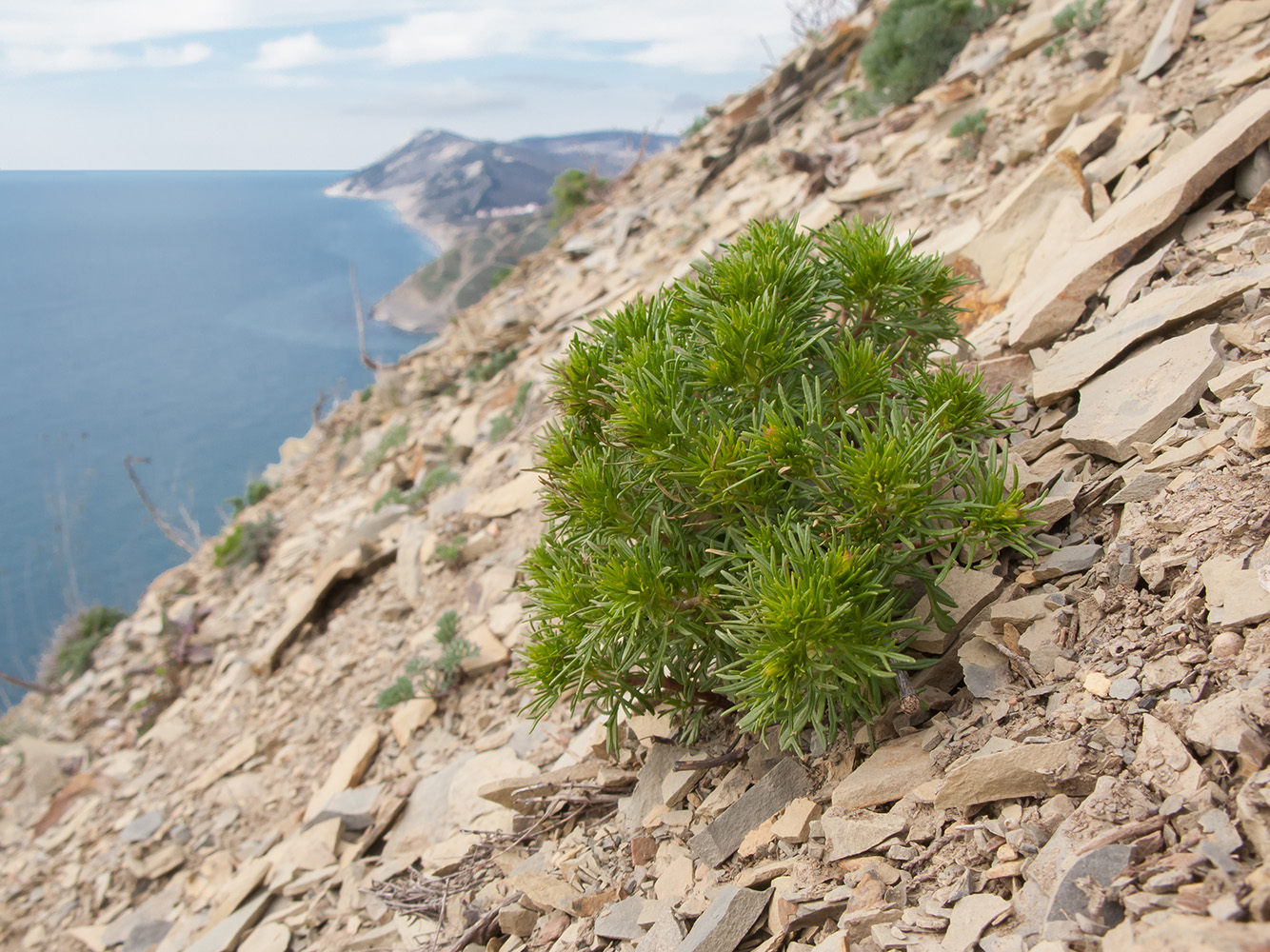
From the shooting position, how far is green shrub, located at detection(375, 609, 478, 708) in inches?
178

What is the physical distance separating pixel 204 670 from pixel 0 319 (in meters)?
27.2

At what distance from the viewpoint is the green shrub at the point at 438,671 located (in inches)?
178

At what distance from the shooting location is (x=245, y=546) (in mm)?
9008

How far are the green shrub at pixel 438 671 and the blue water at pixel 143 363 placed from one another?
11170 mm

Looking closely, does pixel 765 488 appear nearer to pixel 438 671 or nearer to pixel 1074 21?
pixel 438 671

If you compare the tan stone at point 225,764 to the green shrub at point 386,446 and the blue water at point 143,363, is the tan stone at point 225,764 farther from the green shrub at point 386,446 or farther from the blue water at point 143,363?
the blue water at point 143,363

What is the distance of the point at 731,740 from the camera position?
102 inches

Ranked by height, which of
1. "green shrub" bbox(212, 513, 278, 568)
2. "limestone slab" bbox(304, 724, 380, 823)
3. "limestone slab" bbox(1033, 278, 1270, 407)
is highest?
"limestone slab" bbox(1033, 278, 1270, 407)

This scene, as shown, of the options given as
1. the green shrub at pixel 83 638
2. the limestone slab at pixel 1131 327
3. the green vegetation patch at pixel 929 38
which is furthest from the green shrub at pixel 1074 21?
the green shrub at pixel 83 638

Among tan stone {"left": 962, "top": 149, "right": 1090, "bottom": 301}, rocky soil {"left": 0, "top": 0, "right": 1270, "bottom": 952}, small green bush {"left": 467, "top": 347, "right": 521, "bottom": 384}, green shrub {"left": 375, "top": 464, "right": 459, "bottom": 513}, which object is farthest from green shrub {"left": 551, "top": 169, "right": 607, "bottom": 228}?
tan stone {"left": 962, "top": 149, "right": 1090, "bottom": 301}

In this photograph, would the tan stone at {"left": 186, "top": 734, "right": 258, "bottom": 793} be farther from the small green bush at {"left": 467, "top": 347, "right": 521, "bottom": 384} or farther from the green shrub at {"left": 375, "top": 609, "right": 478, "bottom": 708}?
the small green bush at {"left": 467, "top": 347, "right": 521, "bottom": 384}

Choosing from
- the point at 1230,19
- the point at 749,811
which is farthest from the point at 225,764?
the point at 1230,19

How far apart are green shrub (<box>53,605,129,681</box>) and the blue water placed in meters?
2.14

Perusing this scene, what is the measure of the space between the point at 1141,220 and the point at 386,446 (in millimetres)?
7979
